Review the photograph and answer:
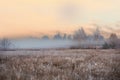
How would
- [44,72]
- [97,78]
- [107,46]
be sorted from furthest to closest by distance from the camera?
[107,46] → [44,72] → [97,78]

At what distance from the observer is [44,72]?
40.1ft

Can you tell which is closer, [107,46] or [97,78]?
[97,78]

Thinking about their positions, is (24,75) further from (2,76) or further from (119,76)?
(119,76)

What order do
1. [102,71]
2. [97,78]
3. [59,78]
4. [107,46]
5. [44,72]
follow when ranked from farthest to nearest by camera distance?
1. [107,46]
2. [102,71]
3. [44,72]
4. [97,78]
5. [59,78]

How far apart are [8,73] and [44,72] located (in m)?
1.48

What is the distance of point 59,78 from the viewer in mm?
10641

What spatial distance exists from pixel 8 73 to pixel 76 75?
103 inches

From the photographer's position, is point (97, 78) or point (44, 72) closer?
point (97, 78)

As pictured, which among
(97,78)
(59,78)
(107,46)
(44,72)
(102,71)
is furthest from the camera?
(107,46)

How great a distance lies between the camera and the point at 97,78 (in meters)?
11.4

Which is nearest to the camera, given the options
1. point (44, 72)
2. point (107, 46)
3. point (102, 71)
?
point (44, 72)

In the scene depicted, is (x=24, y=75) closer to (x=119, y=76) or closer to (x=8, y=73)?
(x=8, y=73)

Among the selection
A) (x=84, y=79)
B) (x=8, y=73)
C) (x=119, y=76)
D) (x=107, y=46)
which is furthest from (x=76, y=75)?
(x=107, y=46)

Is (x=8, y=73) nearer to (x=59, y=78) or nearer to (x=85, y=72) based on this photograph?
(x=59, y=78)
